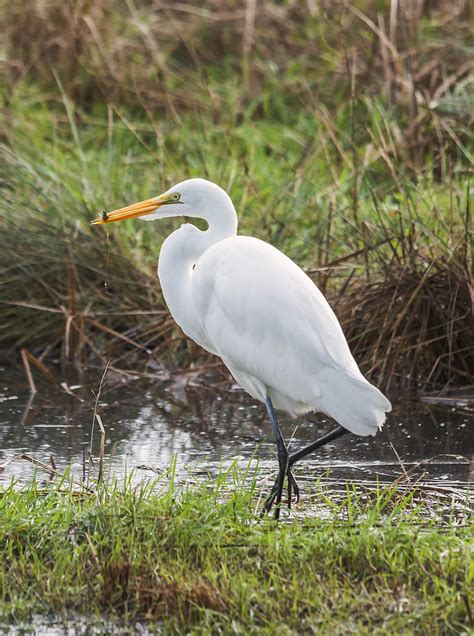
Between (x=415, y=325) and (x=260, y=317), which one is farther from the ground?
(x=260, y=317)

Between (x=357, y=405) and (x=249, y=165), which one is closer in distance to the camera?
(x=357, y=405)

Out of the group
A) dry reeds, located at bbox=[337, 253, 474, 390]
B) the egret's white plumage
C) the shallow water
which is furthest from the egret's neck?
dry reeds, located at bbox=[337, 253, 474, 390]

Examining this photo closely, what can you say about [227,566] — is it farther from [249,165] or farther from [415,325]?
[249,165]

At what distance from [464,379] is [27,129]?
11.5 feet

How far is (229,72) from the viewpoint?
9.13 meters

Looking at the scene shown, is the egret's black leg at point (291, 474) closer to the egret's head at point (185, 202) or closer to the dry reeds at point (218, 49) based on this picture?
the egret's head at point (185, 202)

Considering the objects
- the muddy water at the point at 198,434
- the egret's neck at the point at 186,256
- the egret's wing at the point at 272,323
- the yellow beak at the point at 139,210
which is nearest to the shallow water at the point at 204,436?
the muddy water at the point at 198,434

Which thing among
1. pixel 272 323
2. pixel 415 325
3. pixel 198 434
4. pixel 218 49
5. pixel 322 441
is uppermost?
pixel 218 49

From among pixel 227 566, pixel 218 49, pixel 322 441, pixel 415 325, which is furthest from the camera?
pixel 218 49

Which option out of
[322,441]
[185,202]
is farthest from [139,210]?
[322,441]

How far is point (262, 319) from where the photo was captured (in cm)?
397

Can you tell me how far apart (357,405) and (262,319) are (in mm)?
474

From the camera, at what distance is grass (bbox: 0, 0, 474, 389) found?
5.48 metres

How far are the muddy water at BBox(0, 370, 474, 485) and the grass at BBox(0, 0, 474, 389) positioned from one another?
0.91ft
